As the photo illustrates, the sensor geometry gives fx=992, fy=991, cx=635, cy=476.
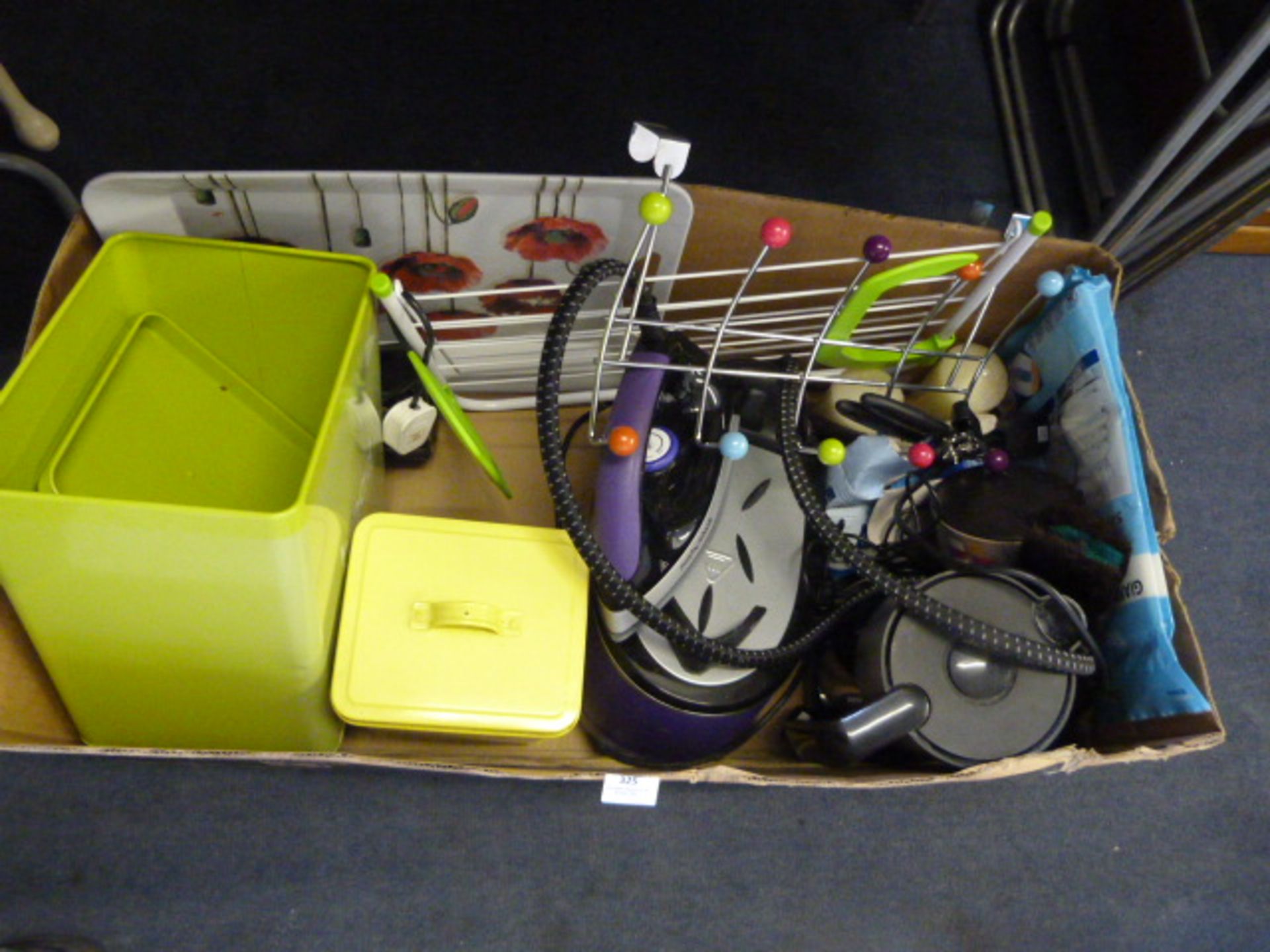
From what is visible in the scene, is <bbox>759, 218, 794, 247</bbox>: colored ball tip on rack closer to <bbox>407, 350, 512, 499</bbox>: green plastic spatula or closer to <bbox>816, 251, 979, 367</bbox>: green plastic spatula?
<bbox>816, 251, 979, 367</bbox>: green plastic spatula

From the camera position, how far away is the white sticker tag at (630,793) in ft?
3.74

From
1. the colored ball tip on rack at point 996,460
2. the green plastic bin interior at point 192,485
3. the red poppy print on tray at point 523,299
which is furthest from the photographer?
the red poppy print on tray at point 523,299

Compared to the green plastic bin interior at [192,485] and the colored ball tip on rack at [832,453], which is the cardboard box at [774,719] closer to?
the green plastic bin interior at [192,485]

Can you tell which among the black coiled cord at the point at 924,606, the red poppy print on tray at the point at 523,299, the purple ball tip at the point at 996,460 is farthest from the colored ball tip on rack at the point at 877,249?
the red poppy print on tray at the point at 523,299

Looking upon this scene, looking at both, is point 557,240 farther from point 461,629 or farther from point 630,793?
point 630,793

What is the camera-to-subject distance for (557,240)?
3.44 ft

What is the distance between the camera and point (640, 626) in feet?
3.25

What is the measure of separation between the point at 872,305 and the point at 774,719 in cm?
48

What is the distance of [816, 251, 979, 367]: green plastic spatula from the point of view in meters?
0.92

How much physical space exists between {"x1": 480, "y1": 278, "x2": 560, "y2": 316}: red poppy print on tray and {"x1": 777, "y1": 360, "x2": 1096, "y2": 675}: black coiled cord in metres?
0.35

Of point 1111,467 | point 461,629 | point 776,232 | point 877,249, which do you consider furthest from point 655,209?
point 1111,467

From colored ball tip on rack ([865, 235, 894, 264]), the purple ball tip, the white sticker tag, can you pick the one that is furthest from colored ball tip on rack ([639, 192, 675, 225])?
the white sticker tag

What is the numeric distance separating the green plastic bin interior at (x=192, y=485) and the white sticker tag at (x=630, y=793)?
1.08 ft

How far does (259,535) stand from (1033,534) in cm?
75
